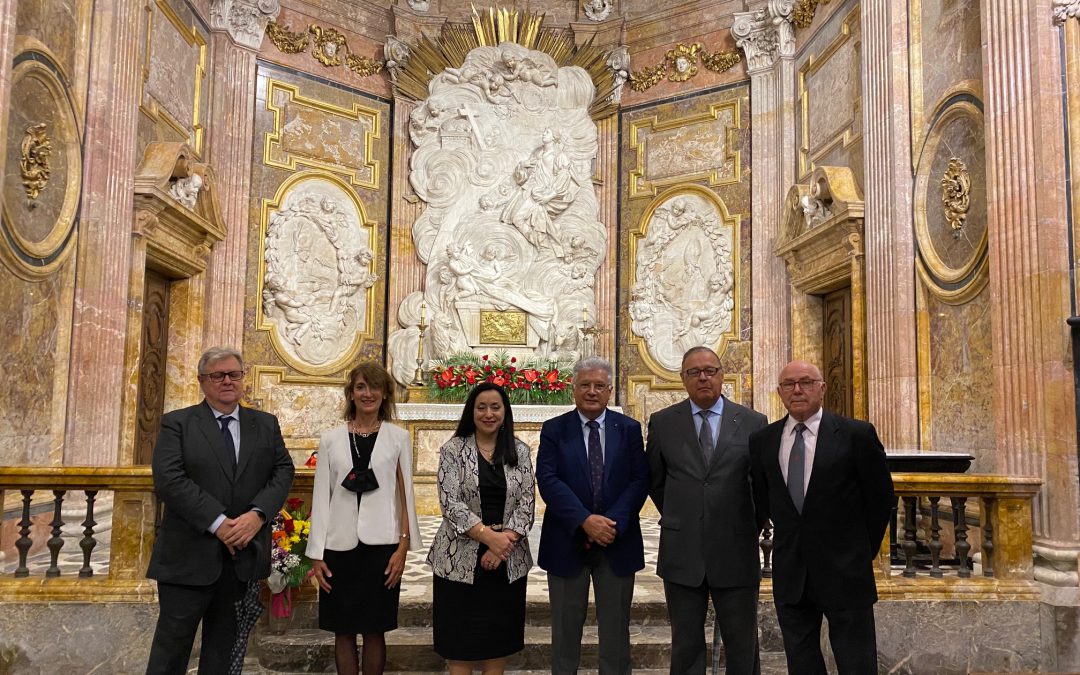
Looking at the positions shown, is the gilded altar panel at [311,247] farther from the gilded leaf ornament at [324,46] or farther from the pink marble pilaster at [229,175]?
the gilded leaf ornament at [324,46]

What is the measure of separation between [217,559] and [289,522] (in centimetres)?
123

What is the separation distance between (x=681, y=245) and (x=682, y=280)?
1.43 feet

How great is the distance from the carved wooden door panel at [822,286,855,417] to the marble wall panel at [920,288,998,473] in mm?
1443

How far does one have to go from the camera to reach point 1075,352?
15.0 feet

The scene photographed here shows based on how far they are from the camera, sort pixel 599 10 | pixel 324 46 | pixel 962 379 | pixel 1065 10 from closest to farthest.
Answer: pixel 1065 10 < pixel 962 379 < pixel 324 46 < pixel 599 10

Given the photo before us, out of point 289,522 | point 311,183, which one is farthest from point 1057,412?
point 311,183

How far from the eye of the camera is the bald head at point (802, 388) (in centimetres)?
289

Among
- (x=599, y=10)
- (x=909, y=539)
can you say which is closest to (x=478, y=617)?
(x=909, y=539)

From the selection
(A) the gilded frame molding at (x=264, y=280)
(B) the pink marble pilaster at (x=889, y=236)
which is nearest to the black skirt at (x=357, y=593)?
(B) the pink marble pilaster at (x=889, y=236)

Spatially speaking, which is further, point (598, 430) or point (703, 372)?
point (598, 430)

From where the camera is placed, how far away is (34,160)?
536 cm

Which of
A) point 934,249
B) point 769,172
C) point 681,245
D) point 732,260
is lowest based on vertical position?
point 934,249

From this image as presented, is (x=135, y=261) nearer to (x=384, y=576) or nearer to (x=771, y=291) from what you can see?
(x=384, y=576)

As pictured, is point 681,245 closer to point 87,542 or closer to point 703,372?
point 703,372
